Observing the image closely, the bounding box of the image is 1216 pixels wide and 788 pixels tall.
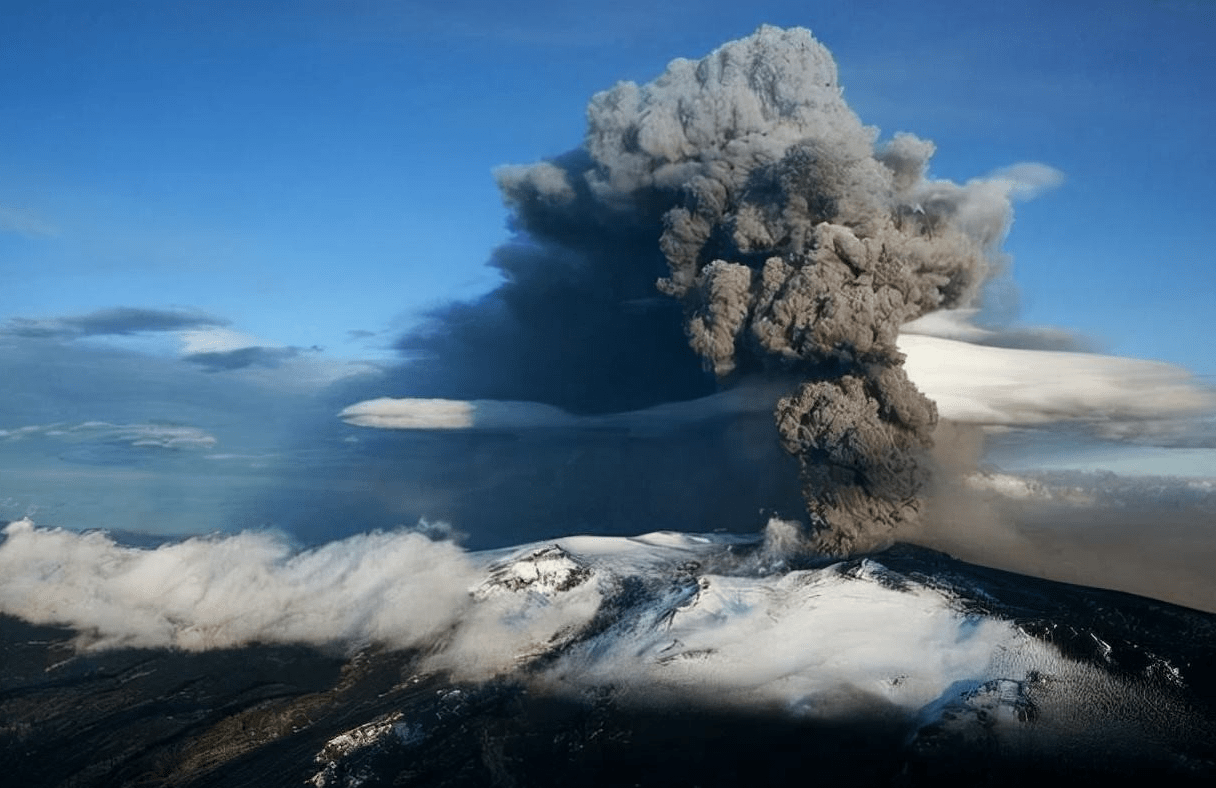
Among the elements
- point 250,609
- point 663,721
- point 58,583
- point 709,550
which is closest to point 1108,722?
point 663,721

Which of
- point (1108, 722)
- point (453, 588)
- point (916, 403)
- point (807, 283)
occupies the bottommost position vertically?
point (1108, 722)

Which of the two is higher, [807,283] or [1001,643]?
[807,283]

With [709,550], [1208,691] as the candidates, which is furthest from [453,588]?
[1208,691]

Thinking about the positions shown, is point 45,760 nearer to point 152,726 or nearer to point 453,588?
point 152,726

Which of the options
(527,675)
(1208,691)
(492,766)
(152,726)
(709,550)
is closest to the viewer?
(492,766)

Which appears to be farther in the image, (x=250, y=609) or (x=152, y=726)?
(x=250, y=609)

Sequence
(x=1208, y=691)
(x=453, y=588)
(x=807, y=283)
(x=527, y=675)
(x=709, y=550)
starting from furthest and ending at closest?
1. (x=709, y=550)
2. (x=453, y=588)
3. (x=807, y=283)
4. (x=527, y=675)
5. (x=1208, y=691)

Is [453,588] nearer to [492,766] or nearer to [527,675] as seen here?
[527,675]

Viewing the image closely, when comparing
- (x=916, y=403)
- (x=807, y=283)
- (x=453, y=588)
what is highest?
(x=807, y=283)

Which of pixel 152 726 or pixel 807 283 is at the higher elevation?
pixel 807 283
